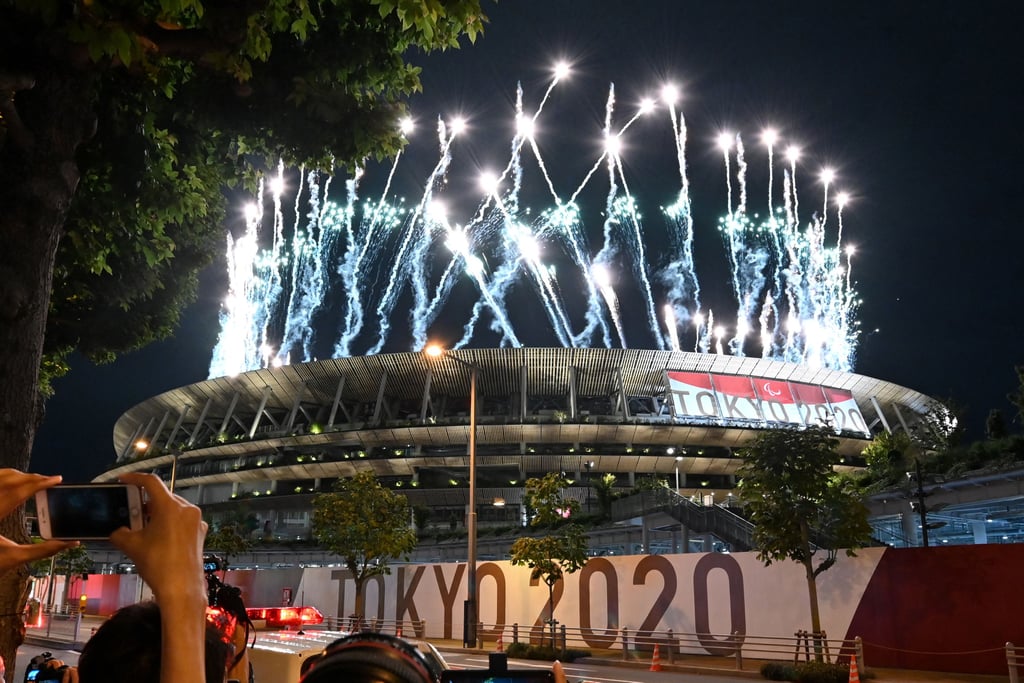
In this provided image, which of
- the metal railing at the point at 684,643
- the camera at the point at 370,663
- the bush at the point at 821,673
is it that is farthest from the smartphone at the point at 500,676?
the metal railing at the point at 684,643

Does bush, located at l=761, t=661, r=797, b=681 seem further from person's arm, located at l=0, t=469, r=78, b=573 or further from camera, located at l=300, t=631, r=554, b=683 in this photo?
person's arm, located at l=0, t=469, r=78, b=573

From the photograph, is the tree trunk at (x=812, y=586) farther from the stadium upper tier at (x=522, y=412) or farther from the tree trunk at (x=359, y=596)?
the stadium upper tier at (x=522, y=412)

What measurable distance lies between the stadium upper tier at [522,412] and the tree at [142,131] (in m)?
45.5

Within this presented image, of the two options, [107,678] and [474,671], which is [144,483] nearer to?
[107,678]

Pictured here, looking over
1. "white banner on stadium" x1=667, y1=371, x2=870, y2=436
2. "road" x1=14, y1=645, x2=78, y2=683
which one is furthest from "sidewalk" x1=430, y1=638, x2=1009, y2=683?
"white banner on stadium" x1=667, y1=371, x2=870, y2=436

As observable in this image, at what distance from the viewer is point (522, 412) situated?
5950 centimetres

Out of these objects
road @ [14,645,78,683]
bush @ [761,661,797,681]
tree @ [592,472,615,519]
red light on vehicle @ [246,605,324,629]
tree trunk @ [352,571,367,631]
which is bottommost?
road @ [14,645,78,683]

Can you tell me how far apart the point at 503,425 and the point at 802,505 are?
40.4 m

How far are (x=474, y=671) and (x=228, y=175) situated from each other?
8.33 m

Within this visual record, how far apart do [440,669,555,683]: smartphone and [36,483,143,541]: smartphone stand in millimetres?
1865

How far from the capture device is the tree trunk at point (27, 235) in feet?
17.1

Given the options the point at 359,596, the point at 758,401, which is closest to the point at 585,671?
the point at 359,596

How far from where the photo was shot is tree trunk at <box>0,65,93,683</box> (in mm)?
5223

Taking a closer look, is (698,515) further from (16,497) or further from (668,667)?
(16,497)
